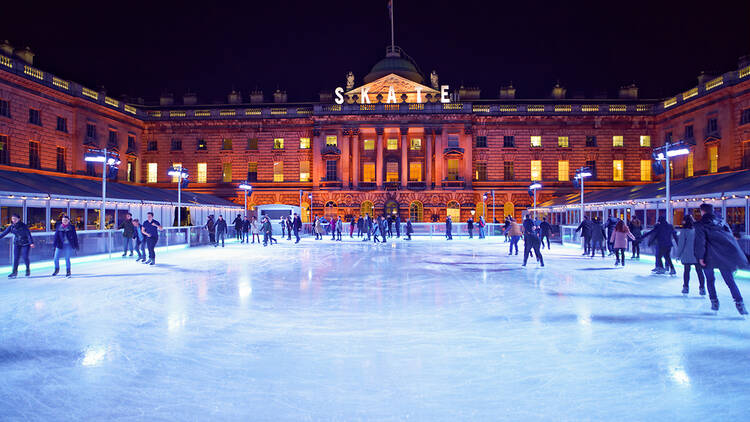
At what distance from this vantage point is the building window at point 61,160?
34750 mm

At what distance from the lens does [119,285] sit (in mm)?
10039

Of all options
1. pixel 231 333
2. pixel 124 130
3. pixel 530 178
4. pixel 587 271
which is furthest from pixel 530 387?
pixel 124 130

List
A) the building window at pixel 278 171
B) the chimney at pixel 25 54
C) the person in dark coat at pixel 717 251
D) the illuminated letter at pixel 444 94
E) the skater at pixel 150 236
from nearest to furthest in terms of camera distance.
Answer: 1. the person in dark coat at pixel 717 251
2. the skater at pixel 150 236
3. the chimney at pixel 25 54
4. the illuminated letter at pixel 444 94
5. the building window at pixel 278 171

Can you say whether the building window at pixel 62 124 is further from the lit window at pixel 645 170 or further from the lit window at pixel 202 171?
the lit window at pixel 645 170

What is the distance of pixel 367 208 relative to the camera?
45.6 m

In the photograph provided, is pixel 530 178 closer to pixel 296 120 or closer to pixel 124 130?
pixel 296 120

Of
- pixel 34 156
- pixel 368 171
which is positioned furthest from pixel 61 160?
pixel 368 171

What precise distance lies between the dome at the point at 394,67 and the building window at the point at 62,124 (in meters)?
30.2

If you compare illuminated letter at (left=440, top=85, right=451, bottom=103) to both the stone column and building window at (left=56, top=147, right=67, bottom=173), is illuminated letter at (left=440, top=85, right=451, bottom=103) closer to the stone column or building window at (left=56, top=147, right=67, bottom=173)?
the stone column

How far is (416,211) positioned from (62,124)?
3236 centimetres

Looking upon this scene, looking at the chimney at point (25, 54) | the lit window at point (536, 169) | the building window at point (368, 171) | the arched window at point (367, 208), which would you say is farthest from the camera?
the building window at point (368, 171)

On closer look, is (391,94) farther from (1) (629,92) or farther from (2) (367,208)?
(1) (629,92)

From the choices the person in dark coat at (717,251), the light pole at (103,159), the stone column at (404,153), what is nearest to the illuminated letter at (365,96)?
the stone column at (404,153)

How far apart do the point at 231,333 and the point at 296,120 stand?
4353cm
